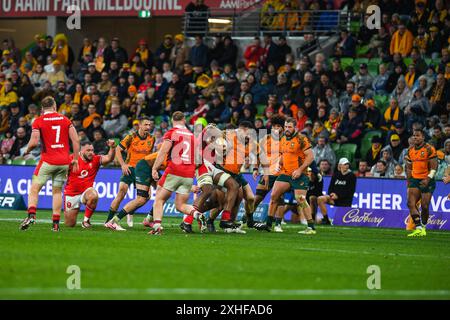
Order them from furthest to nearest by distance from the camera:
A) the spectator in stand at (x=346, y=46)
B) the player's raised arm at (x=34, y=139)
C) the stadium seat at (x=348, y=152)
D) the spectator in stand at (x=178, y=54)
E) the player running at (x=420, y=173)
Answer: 1. the spectator in stand at (x=178, y=54)
2. the spectator in stand at (x=346, y=46)
3. the stadium seat at (x=348, y=152)
4. the player running at (x=420, y=173)
5. the player's raised arm at (x=34, y=139)

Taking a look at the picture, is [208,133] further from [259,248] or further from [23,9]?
[23,9]

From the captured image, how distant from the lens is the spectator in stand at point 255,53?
33.4m

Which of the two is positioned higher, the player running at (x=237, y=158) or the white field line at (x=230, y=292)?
the player running at (x=237, y=158)

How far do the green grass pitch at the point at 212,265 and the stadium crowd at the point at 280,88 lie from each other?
29.9 feet

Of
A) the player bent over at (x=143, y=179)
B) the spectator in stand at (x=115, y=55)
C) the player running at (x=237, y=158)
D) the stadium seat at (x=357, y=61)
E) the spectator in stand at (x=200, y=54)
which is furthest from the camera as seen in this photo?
the spectator in stand at (x=115, y=55)

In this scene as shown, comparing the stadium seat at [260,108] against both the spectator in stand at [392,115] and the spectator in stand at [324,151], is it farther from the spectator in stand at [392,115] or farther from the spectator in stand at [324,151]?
the spectator in stand at [392,115]

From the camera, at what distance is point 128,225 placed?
2172cm

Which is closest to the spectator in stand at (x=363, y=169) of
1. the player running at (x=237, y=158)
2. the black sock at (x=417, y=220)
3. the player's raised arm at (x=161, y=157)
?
the black sock at (x=417, y=220)

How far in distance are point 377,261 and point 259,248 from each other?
2332mm

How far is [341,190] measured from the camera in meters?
26.0

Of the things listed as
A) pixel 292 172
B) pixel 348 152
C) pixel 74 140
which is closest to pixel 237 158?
pixel 292 172

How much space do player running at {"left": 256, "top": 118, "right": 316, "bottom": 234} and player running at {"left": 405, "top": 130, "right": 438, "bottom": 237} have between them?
2.49 m

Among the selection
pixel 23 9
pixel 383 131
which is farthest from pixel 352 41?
pixel 23 9

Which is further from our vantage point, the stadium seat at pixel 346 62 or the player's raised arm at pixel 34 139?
the stadium seat at pixel 346 62
